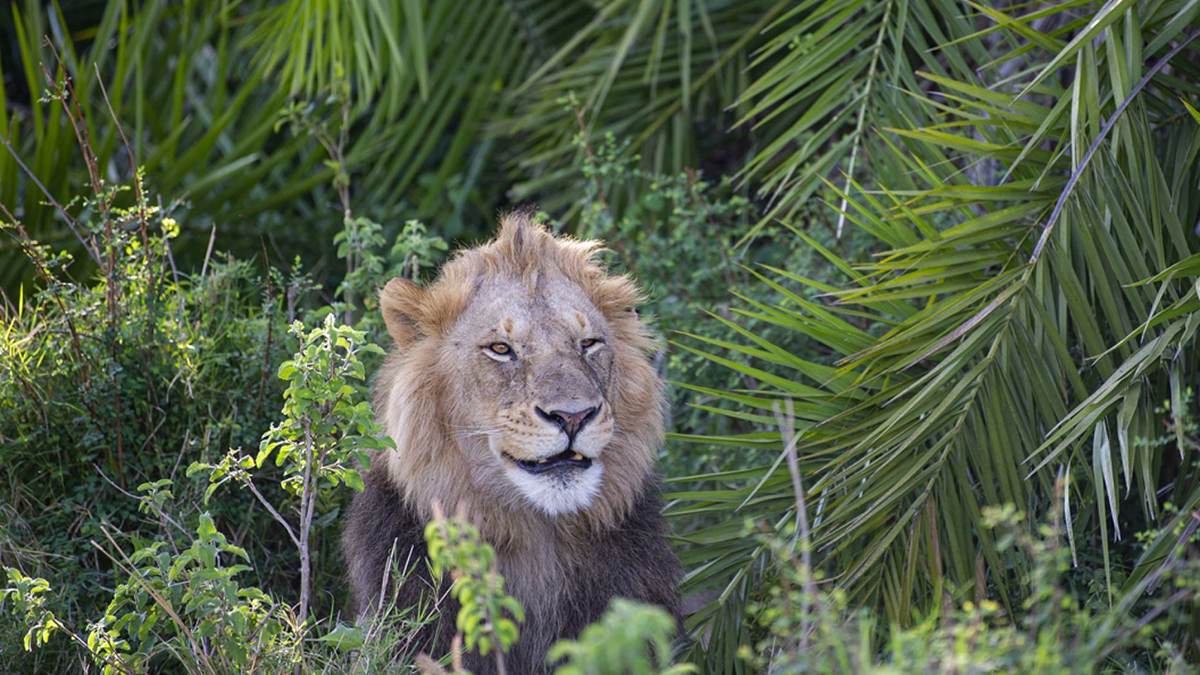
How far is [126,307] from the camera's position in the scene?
15.6ft

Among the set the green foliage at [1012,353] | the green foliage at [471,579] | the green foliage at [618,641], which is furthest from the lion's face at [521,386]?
the green foliage at [618,641]

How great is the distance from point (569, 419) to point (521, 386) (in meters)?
0.21

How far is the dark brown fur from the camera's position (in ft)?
12.6

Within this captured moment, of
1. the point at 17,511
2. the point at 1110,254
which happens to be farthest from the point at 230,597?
the point at 1110,254

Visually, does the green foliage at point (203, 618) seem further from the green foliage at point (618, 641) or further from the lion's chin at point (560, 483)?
the green foliage at point (618, 641)

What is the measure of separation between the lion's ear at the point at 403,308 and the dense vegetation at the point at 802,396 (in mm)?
266

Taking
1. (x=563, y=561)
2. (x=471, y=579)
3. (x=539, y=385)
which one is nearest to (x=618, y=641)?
(x=471, y=579)

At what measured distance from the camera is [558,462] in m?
3.66

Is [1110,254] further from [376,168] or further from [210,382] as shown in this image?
[376,168]

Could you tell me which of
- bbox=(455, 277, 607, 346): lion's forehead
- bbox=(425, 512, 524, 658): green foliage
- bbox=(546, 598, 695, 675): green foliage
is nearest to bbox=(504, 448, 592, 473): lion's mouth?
bbox=(455, 277, 607, 346): lion's forehead

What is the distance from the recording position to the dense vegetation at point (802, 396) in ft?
11.1

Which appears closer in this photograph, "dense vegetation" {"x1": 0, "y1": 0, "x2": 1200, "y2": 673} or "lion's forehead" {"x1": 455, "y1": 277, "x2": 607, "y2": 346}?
"dense vegetation" {"x1": 0, "y1": 0, "x2": 1200, "y2": 673}

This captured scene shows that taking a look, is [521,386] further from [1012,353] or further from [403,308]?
[1012,353]

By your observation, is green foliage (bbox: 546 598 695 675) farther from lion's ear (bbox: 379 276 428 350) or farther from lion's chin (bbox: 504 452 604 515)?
lion's ear (bbox: 379 276 428 350)
